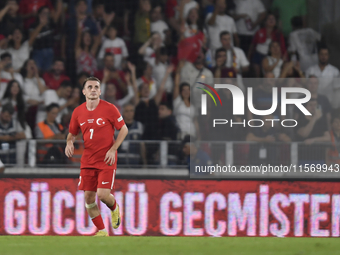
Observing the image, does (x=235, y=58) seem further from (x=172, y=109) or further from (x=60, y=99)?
(x=60, y=99)

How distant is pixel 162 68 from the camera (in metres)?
7.68

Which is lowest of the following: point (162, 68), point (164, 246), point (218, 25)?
point (164, 246)

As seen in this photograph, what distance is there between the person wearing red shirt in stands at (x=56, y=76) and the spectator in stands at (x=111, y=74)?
462mm

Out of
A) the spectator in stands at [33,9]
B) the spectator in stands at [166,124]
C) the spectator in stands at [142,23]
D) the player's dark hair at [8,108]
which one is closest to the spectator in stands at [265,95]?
the spectator in stands at [166,124]

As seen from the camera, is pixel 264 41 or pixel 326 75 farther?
pixel 264 41

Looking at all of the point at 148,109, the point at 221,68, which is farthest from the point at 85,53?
the point at 221,68

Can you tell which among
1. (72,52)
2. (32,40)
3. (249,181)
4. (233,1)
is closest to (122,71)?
(72,52)

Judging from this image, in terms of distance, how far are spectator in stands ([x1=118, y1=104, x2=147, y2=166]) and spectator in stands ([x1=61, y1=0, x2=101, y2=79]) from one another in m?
1.05

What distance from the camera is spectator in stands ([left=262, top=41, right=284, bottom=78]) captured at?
7676mm

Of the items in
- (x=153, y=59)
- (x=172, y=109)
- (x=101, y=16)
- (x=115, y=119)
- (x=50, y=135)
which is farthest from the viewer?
(x=101, y=16)

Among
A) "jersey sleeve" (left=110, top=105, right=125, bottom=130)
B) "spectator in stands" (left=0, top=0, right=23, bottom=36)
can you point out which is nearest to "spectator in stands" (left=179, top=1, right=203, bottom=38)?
"spectator in stands" (left=0, top=0, right=23, bottom=36)

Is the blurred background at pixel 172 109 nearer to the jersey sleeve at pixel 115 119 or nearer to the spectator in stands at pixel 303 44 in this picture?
the spectator in stands at pixel 303 44

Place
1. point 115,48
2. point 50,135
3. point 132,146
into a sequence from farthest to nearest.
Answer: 1. point 115,48
2. point 50,135
3. point 132,146

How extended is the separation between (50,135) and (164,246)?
3.01m
